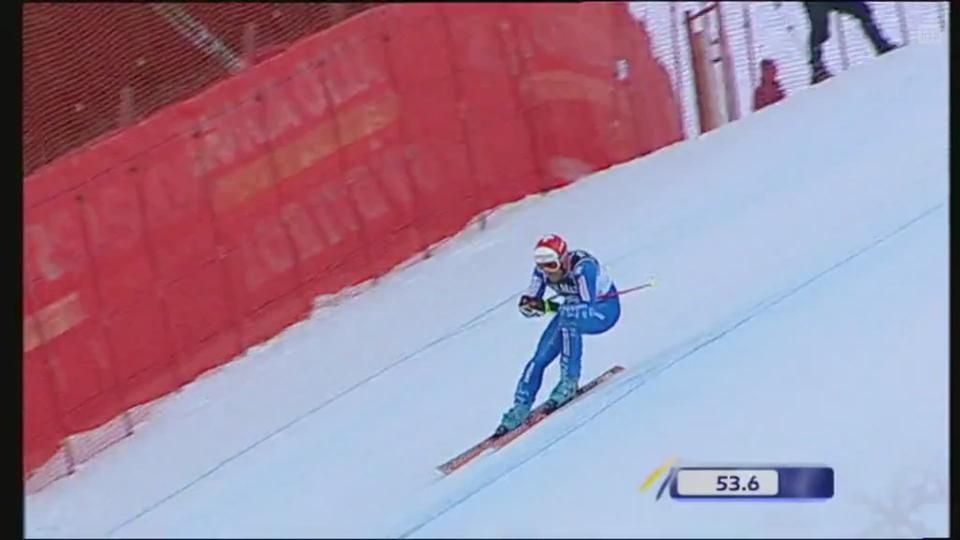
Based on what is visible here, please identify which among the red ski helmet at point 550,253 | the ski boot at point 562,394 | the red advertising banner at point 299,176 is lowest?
the ski boot at point 562,394

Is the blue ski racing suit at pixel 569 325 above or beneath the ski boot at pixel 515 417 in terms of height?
above

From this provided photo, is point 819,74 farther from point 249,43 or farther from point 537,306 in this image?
point 249,43

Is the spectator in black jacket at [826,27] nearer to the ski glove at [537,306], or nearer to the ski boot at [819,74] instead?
the ski boot at [819,74]

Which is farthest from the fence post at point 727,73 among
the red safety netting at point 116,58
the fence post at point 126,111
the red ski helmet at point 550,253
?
the fence post at point 126,111

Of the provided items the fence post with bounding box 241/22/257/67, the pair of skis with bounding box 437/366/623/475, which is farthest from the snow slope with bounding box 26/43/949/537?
the fence post with bounding box 241/22/257/67

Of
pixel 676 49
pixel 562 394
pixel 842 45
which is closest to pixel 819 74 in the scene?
pixel 842 45

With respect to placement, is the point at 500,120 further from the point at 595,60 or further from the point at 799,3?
the point at 799,3
